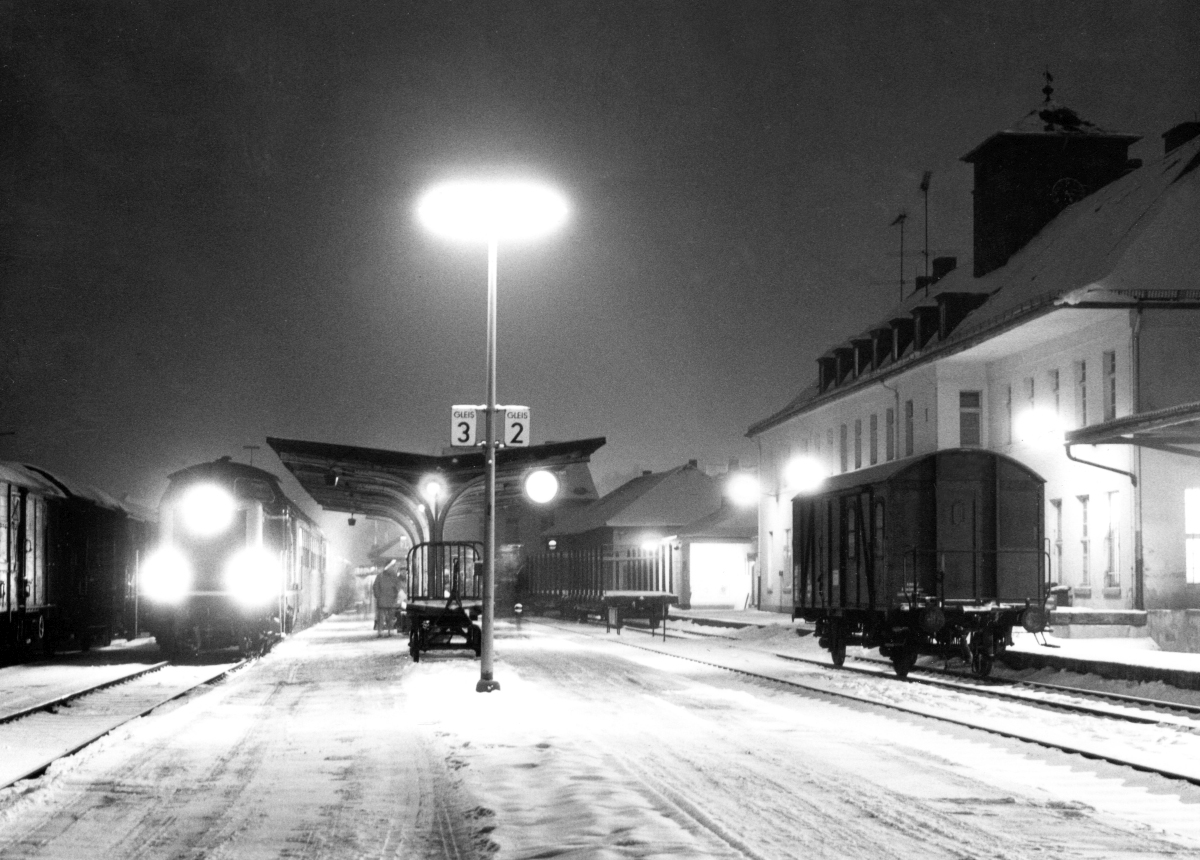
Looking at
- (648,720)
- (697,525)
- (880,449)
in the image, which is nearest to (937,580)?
(648,720)

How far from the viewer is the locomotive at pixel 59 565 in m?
28.0

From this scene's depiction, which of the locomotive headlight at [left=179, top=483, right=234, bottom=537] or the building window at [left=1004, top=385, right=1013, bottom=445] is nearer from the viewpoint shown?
the locomotive headlight at [left=179, top=483, right=234, bottom=537]

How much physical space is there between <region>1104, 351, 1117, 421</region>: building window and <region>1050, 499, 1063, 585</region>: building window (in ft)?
10.0

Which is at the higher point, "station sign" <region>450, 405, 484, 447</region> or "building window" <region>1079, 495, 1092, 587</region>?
"station sign" <region>450, 405, 484, 447</region>

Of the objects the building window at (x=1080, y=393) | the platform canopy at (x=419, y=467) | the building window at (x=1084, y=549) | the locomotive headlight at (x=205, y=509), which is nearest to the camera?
the locomotive headlight at (x=205, y=509)

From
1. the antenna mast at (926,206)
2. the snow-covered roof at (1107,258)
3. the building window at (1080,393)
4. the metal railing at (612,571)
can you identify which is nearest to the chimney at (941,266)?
the antenna mast at (926,206)

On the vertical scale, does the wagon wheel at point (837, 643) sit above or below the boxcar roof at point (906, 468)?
below

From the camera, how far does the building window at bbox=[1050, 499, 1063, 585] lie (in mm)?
35938

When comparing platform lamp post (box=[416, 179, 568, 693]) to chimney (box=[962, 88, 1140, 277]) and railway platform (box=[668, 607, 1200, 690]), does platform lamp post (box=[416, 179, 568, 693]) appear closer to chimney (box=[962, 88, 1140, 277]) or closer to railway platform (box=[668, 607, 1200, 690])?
railway platform (box=[668, 607, 1200, 690])

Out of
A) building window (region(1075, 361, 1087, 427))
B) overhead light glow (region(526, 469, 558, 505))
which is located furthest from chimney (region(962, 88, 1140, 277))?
overhead light glow (region(526, 469, 558, 505))

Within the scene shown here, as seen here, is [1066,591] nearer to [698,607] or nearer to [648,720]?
[648,720]

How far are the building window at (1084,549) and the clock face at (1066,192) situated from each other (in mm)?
13785

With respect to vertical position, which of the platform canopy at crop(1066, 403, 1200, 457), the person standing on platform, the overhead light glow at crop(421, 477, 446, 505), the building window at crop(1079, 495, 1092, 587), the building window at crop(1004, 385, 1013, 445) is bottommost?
the person standing on platform

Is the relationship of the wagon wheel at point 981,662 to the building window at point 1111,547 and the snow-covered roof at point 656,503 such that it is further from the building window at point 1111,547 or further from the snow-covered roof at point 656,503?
the snow-covered roof at point 656,503
